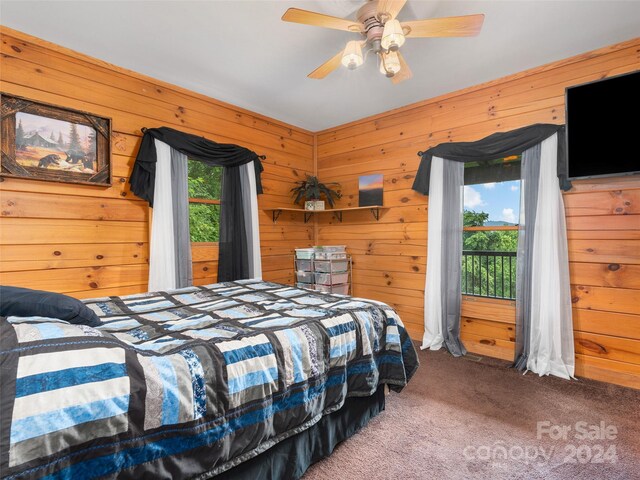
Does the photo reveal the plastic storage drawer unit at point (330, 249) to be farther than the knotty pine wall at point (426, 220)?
Yes

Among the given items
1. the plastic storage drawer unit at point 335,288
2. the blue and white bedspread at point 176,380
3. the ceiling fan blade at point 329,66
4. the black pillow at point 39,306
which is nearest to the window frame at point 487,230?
the plastic storage drawer unit at point 335,288

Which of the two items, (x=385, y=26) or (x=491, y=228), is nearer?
(x=385, y=26)

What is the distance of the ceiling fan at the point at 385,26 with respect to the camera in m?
1.65

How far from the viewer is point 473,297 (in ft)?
10.5

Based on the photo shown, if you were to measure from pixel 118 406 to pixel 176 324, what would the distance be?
60 cm

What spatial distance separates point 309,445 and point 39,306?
126 cm

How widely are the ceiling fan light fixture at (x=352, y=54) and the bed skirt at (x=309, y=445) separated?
1.87 m

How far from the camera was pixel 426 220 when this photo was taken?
342 centimetres

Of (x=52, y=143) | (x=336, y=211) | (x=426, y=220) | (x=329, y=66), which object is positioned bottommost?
(x=426, y=220)

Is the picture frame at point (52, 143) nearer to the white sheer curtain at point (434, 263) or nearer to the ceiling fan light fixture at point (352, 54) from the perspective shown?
the ceiling fan light fixture at point (352, 54)

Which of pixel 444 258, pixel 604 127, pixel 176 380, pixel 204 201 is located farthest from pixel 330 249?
pixel 176 380

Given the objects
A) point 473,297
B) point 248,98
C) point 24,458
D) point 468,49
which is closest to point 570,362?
point 473,297

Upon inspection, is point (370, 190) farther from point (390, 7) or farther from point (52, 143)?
point (52, 143)

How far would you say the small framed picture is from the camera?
149 inches
